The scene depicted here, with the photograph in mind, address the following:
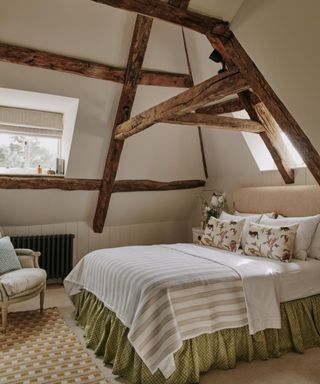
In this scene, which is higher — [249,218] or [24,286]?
[249,218]

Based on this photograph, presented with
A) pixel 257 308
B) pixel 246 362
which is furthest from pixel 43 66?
pixel 246 362

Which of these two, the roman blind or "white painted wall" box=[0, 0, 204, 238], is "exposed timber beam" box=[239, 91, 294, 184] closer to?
"white painted wall" box=[0, 0, 204, 238]

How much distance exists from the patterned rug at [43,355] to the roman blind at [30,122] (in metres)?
2.31

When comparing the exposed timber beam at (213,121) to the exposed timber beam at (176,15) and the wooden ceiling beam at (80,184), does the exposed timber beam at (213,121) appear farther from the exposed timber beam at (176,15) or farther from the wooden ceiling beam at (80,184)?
the wooden ceiling beam at (80,184)

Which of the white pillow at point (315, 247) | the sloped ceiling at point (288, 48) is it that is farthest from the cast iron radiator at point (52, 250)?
the sloped ceiling at point (288, 48)

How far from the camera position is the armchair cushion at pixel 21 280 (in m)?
3.09

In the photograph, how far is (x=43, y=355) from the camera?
265cm

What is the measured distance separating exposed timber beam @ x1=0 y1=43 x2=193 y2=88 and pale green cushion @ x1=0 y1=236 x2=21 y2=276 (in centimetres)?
188

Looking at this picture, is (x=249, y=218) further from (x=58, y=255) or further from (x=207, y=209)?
(x=58, y=255)

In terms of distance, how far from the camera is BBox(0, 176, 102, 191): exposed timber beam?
4.16 metres

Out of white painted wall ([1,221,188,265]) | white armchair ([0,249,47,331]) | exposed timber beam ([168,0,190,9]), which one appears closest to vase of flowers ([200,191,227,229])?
white painted wall ([1,221,188,265])

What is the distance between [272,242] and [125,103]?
231cm

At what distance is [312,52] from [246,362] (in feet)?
7.18

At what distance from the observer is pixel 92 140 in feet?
13.9
